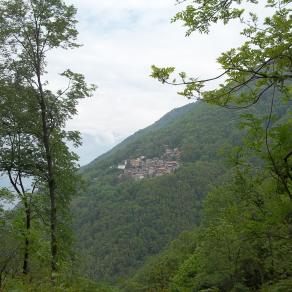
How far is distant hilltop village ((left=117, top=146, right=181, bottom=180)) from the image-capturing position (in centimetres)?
17181

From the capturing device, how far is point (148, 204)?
131 m

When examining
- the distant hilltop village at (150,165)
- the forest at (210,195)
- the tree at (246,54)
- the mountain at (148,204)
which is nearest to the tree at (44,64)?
the forest at (210,195)

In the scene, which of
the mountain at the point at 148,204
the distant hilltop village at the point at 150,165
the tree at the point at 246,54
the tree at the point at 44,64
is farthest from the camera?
the distant hilltop village at the point at 150,165

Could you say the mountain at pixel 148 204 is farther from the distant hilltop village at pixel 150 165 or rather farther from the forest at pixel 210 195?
the forest at pixel 210 195

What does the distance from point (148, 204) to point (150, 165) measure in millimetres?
55905

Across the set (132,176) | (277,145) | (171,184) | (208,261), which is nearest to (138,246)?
(171,184)

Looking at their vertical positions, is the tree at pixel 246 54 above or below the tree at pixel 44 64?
below

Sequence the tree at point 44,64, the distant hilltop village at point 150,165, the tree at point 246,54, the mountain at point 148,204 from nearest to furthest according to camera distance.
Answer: the tree at point 246,54 < the tree at point 44,64 < the mountain at point 148,204 < the distant hilltop village at point 150,165

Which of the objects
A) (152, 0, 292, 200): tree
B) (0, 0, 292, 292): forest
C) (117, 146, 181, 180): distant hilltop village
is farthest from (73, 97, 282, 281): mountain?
(152, 0, 292, 200): tree

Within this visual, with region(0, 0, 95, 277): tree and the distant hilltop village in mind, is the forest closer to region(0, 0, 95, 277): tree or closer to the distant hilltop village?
region(0, 0, 95, 277): tree

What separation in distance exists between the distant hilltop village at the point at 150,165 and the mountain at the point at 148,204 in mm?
3772

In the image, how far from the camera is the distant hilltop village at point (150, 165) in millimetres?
171812

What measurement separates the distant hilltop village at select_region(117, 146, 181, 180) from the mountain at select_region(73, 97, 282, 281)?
3772 millimetres

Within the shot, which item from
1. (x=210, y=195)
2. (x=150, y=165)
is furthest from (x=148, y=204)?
(x=210, y=195)
